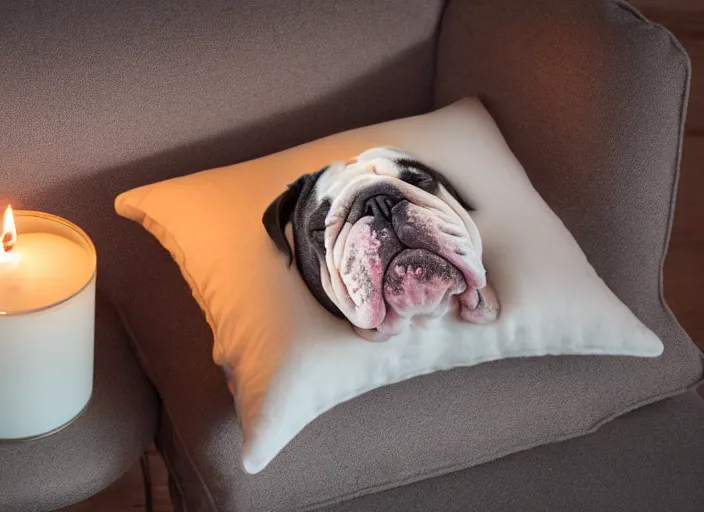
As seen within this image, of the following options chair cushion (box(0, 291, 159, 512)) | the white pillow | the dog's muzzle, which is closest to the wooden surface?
the white pillow

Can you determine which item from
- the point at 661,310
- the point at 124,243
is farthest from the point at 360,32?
the point at 661,310

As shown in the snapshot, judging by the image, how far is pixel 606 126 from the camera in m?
0.93

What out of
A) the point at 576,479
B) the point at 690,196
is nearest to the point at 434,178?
the point at 576,479

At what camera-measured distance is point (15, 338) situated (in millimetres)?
717

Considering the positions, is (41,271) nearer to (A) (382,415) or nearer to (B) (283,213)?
(B) (283,213)

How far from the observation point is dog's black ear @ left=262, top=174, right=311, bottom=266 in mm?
801

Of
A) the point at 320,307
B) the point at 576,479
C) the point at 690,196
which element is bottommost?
the point at 690,196

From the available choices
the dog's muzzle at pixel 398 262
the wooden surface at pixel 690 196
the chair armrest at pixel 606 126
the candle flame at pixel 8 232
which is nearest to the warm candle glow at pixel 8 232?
the candle flame at pixel 8 232

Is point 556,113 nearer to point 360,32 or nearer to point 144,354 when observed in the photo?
point 360,32

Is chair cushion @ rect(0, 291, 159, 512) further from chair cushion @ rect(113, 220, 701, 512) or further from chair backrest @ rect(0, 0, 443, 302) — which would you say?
chair backrest @ rect(0, 0, 443, 302)

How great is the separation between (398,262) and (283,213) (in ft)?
0.40

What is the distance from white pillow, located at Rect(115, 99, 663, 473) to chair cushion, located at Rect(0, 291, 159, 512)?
0.13m

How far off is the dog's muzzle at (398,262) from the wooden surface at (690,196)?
2.60 feet

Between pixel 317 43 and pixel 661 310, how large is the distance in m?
0.47
